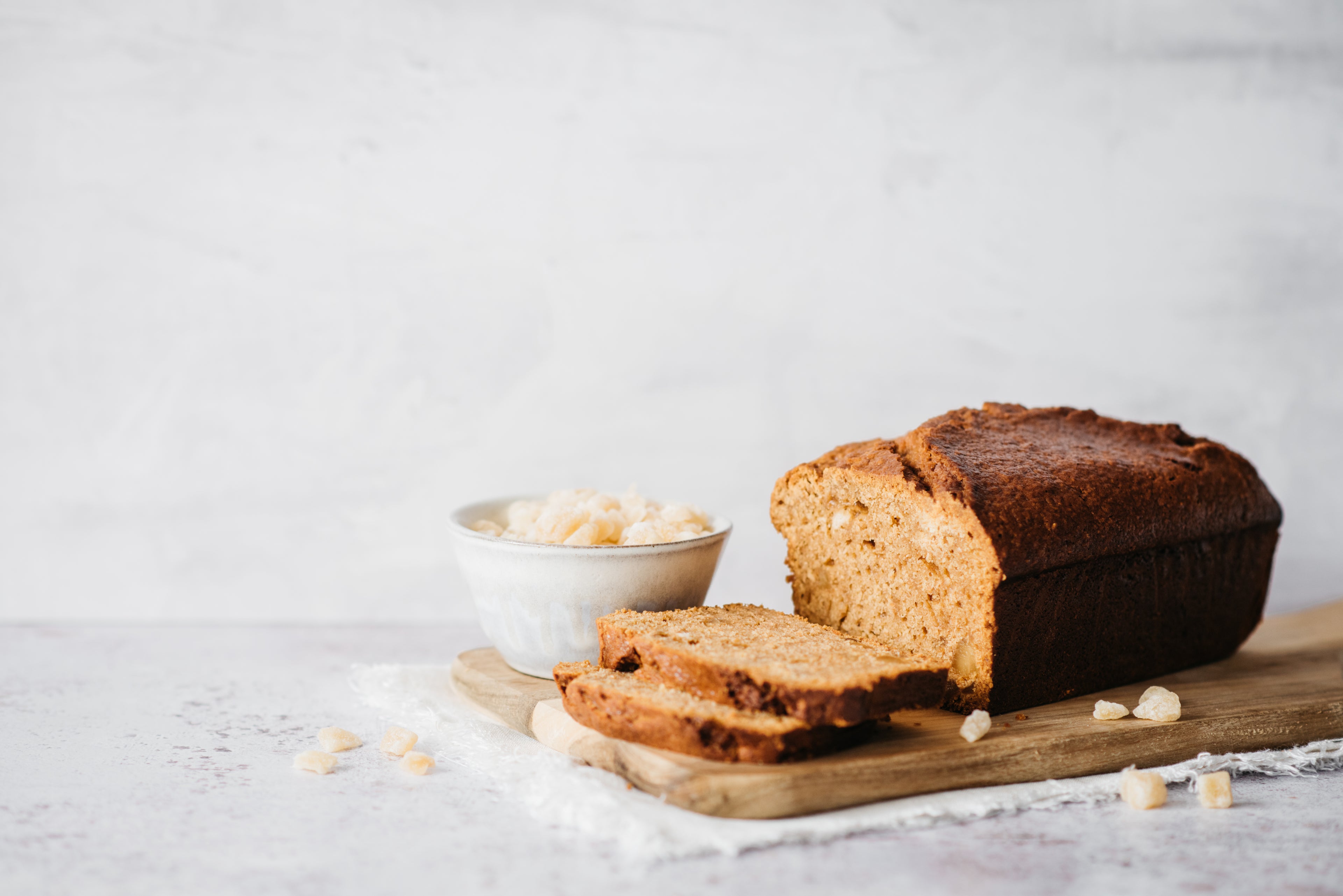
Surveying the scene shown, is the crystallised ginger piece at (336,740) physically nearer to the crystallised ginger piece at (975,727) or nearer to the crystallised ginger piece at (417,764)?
the crystallised ginger piece at (417,764)

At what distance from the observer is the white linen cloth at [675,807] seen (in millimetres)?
2244

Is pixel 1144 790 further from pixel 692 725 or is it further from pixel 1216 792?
pixel 692 725

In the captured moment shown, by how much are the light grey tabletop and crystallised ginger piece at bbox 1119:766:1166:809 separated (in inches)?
1.4

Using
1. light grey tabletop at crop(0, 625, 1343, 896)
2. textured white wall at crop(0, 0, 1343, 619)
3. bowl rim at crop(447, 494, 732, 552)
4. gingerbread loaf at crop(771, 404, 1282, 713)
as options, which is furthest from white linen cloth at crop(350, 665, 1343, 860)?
textured white wall at crop(0, 0, 1343, 619)

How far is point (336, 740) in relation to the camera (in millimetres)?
2795

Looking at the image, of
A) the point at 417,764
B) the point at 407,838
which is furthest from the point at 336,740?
the point at 407,838

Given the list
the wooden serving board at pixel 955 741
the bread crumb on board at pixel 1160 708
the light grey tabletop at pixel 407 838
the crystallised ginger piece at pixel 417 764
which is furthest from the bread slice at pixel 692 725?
the bread crumb on board at pixel 1160 708

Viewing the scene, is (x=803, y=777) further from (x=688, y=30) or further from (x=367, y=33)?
(x=367, y=33)

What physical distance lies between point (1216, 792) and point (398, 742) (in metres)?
2.05

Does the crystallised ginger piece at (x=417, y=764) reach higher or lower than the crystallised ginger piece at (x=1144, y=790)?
lower

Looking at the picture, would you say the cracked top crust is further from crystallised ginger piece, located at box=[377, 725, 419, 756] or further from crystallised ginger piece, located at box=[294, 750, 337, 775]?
crystallised ginger piece, located at box=[294, 750, 337, 775]

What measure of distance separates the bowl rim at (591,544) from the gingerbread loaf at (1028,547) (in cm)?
21

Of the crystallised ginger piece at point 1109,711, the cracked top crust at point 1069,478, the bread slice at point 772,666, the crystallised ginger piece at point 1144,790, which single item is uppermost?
the cracked top crust at point 1069,478

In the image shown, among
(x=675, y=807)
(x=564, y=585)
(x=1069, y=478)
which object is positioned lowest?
(x=675, y=807)
